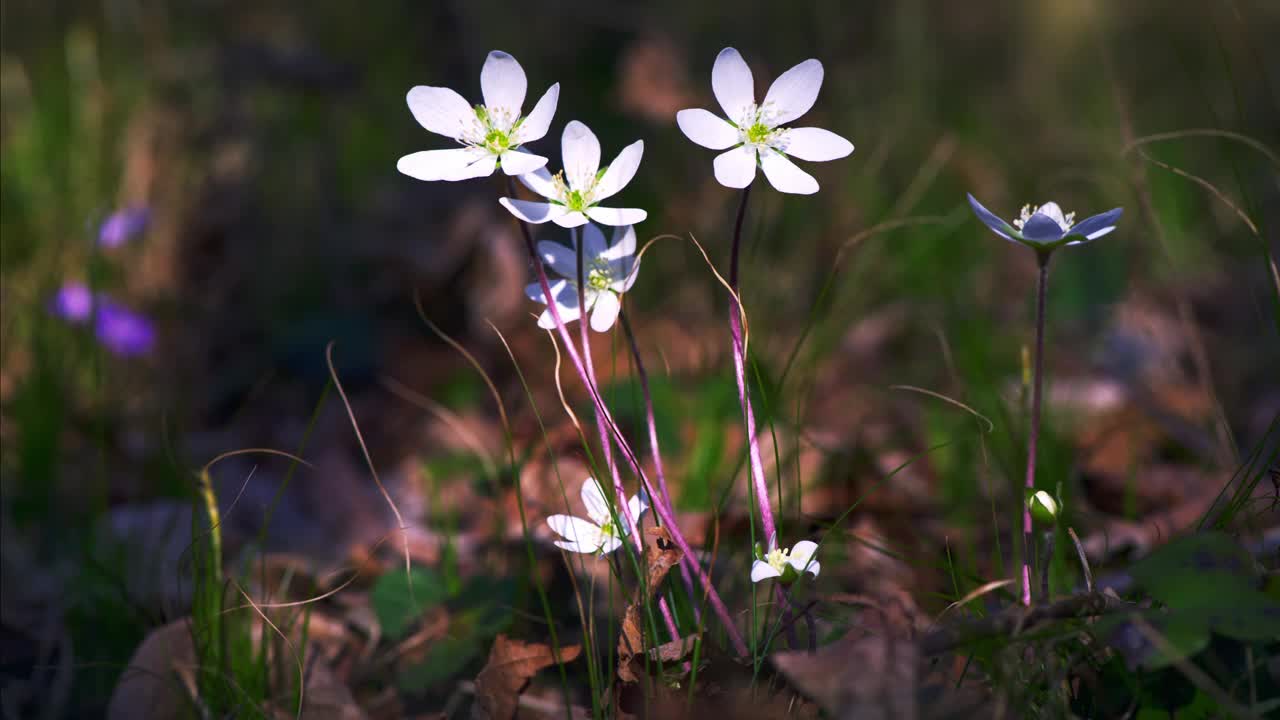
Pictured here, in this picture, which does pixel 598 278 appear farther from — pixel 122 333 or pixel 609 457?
pixel 122 333

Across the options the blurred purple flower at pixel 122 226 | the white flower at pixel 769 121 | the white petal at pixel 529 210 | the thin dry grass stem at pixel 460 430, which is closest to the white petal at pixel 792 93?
the white flower at pixel 769 121

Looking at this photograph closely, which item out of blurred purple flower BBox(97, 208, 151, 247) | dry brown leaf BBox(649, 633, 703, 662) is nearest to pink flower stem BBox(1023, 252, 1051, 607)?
dry brown leaf BBox(649, 633, 703, 662)

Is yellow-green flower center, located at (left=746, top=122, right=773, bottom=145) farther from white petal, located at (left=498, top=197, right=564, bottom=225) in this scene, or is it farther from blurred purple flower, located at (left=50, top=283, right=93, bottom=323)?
blurred purple flower, located at (left=50, top=283, right=93, bottom=323)

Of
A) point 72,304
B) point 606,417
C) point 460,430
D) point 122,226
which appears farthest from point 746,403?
point 122,226

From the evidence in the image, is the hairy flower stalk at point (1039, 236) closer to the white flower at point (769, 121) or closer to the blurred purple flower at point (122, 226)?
the white flower at point (769, 121)

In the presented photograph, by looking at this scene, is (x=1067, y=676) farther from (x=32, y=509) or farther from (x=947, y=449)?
(x=32, y=509)

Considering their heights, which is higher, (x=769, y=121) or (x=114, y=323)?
(x=769, y=121)
